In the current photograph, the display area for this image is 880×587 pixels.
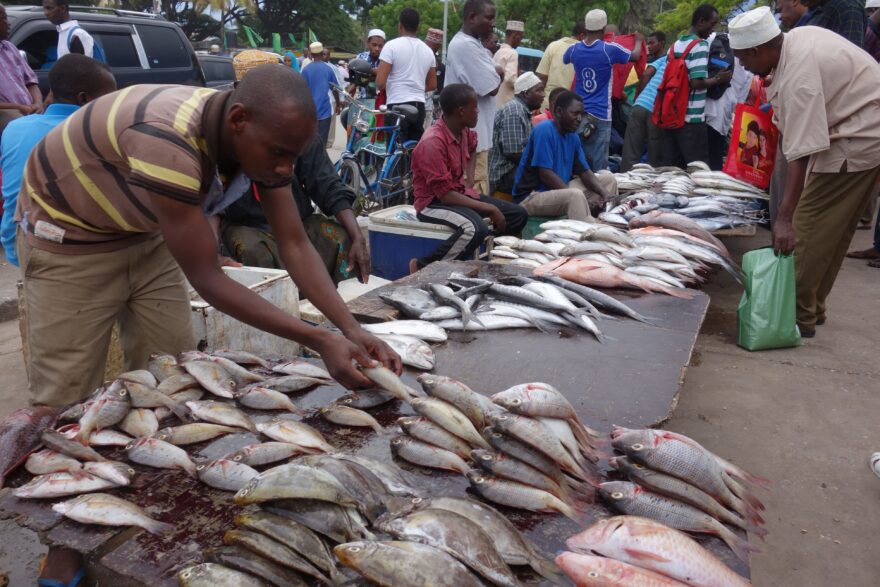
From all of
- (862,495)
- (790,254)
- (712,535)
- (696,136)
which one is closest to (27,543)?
(712,535)

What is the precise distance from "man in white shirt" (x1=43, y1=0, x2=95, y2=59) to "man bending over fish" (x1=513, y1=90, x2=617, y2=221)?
5221 mm

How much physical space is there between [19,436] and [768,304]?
17.2 feet

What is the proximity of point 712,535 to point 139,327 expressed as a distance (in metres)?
2.81

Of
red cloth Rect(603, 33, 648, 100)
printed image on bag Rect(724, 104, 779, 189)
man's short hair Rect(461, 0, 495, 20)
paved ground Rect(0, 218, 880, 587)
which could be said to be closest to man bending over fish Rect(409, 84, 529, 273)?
man's short hair Rect(461, 0, 495, 20)

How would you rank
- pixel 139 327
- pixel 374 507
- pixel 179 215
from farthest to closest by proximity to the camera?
pixel 139 327, pixel 179 215, pixel 374 507

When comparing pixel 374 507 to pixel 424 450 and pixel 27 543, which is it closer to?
pixel 424 450

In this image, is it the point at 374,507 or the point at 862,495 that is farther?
the point at 862,495

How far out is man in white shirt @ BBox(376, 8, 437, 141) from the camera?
9.52 meters

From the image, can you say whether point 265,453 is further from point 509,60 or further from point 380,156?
point 509,60

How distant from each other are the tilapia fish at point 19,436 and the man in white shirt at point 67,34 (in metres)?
6.41

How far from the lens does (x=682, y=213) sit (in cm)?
718

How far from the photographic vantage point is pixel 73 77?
3869mm

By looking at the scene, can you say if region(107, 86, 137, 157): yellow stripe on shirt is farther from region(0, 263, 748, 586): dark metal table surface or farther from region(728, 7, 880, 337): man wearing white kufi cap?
region(728, 7, 880, 337): man wearing white kufi cap

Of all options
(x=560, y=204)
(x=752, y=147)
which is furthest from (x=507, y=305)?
(x=752, y=147)
